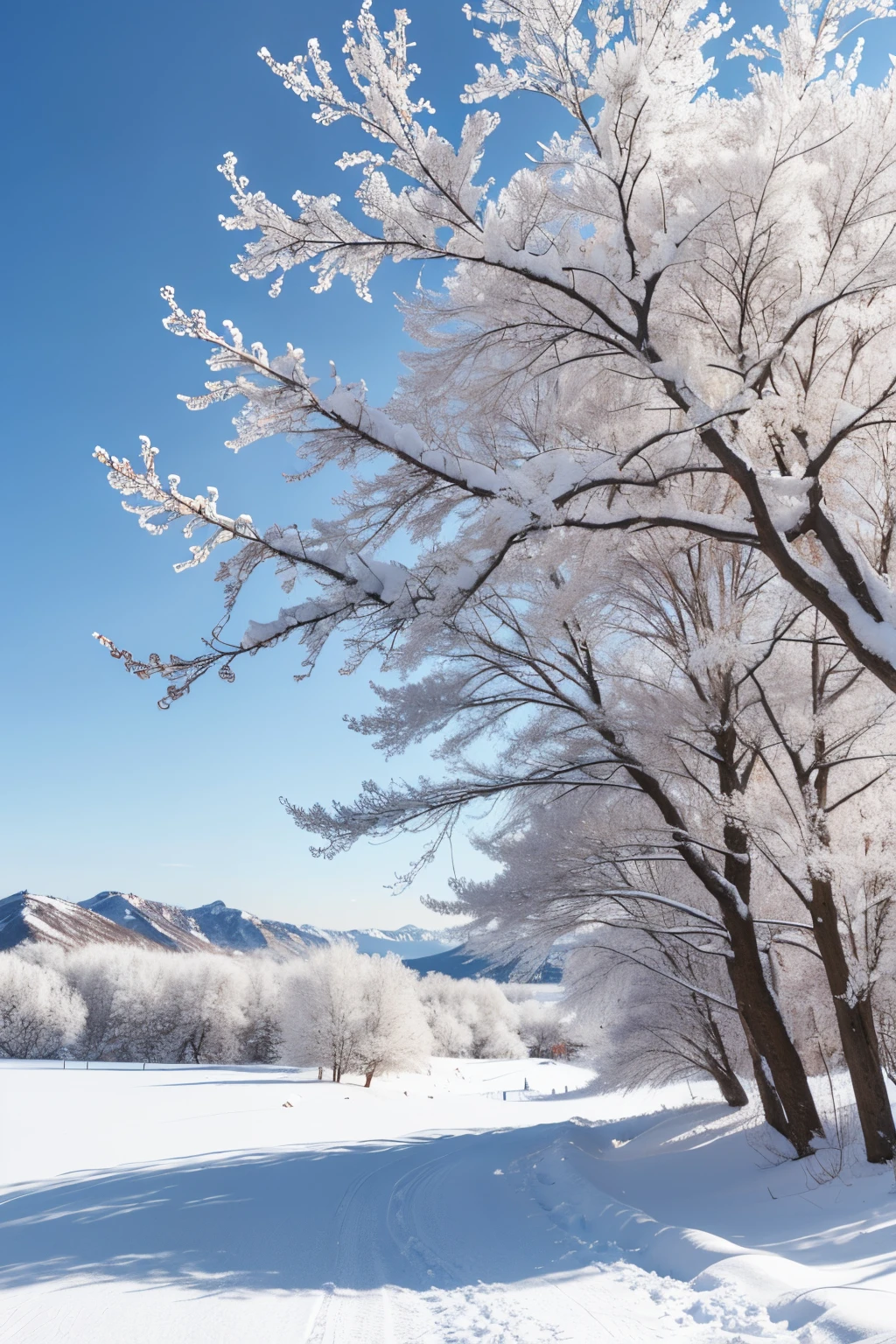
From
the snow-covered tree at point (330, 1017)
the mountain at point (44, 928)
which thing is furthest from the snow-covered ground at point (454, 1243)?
the mountain at point (44, 928)

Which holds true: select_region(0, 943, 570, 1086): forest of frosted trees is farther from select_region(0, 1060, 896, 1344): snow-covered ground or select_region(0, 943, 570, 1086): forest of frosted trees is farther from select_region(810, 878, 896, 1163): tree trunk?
select_region(810, 878, 896, 1163): tree trunk

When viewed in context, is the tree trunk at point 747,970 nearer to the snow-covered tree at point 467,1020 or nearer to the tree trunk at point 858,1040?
the tree trunk at point 858,1040

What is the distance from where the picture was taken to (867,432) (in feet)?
17.7

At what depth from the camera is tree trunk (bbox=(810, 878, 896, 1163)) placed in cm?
671

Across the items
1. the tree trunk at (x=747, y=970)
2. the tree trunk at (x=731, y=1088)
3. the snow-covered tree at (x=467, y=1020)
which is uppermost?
the tree trunk at (x=747, y=970)

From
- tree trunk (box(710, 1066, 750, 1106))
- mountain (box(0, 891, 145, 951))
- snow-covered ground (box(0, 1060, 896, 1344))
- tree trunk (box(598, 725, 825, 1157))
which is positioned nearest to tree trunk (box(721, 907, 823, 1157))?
tree trunk (box(598, 725, 825, 1157))

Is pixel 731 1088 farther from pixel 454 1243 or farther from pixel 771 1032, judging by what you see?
pixel 454 1243

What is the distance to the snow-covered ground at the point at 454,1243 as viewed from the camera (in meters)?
3.62

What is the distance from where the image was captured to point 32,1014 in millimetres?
56438

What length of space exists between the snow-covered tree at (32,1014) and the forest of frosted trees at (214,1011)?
0.07m

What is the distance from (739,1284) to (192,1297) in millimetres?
3076

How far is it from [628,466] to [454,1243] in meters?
5.80

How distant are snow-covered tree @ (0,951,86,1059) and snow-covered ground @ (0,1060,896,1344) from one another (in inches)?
2103

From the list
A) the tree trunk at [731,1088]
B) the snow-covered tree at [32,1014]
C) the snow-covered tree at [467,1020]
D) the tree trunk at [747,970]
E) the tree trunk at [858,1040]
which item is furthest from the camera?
the snow-covered tree at [467,1020]
